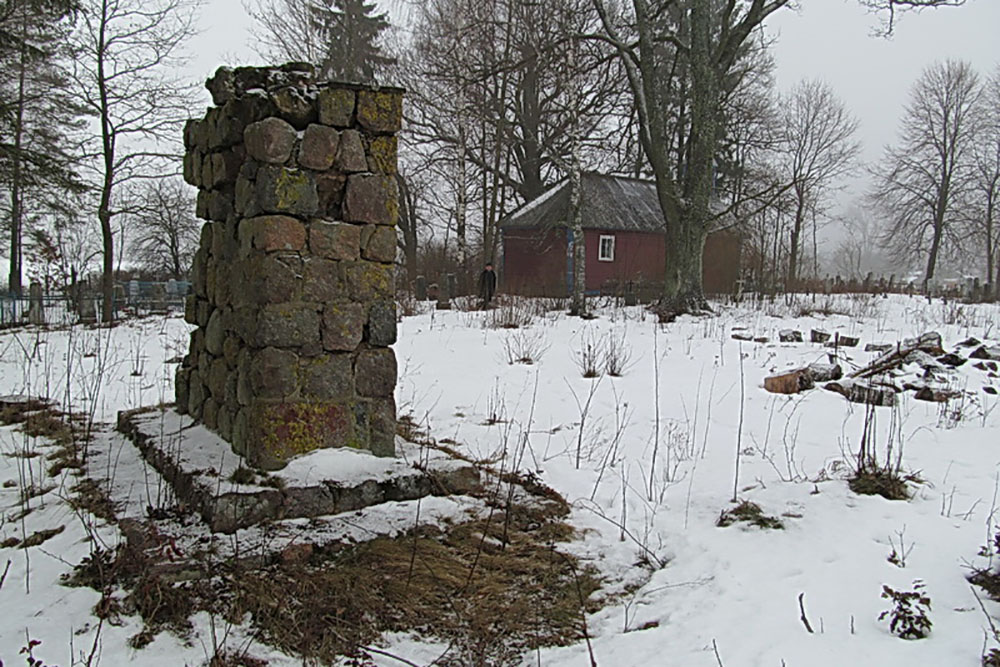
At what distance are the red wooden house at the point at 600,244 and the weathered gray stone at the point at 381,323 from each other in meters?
20.8

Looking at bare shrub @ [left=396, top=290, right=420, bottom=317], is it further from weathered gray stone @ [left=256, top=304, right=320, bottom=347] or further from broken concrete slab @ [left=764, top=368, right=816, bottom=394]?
weathered gray stone @ [left=256, top=304, right=320, bottom=347]

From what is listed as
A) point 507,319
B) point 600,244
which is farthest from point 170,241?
point 507,319

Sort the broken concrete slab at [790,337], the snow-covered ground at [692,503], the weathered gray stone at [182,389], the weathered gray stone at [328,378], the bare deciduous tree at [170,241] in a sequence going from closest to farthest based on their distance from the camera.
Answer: the snow-covered ground at [692,503], the weathered gray stone at [328,378], the weathered gray stone at [182,389], the broken concrete slab at [790,337], the bare deciduous tree at [170,241]

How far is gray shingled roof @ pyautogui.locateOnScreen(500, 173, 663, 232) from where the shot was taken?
86.1 ft

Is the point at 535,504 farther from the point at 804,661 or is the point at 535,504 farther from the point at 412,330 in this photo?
the point at 412,330

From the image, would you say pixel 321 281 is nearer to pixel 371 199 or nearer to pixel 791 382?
pixel 371 199

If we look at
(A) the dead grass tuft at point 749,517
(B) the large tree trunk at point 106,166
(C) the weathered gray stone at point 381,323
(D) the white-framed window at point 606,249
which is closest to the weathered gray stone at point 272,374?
(C) the weathered gray stone at point 381,323

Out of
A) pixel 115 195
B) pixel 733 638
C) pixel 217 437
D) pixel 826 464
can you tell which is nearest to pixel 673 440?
pixel 826 464

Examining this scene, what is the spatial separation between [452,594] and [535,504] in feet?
4.42

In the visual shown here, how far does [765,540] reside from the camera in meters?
4.30

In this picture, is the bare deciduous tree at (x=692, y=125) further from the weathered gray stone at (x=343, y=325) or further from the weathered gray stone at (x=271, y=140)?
the weathered gray stone at (x=271, y=140)

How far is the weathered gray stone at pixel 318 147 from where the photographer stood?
4.52 m

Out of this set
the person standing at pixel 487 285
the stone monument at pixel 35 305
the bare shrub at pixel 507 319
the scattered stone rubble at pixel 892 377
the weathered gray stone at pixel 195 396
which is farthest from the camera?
the person standing at pixel 487 285

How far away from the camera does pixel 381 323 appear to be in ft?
15.9
